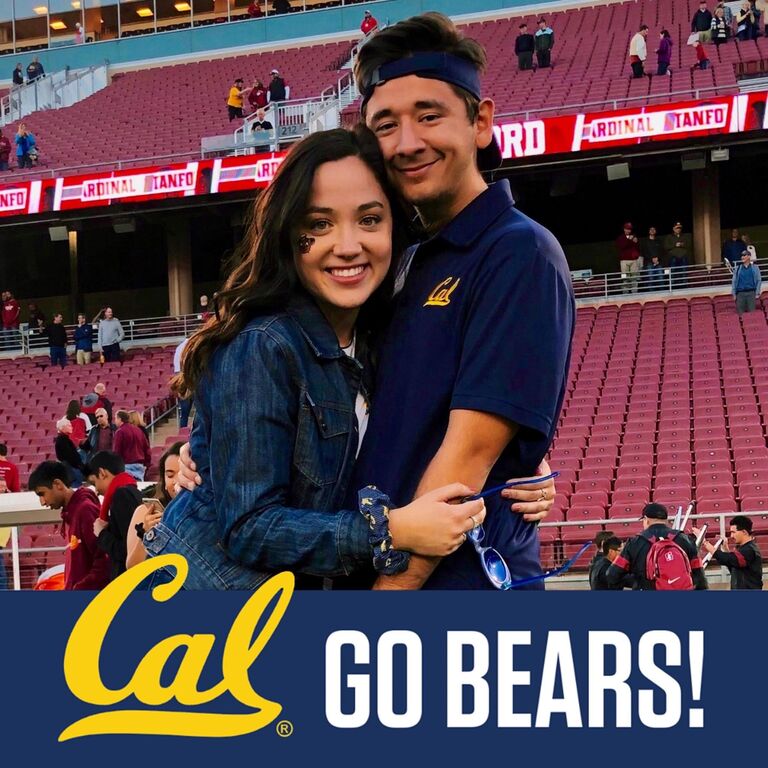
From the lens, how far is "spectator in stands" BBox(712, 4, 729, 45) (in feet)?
83.8

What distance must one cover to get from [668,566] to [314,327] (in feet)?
16.3

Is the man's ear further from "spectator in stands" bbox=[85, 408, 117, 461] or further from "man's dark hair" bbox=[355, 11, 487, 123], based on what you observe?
"spectator in stands" bbox=[85, 408, 117, 461]

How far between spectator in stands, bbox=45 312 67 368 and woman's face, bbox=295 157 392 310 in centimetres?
2006

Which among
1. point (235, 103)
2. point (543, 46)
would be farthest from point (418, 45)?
point (543, 46)

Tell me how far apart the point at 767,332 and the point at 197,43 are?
22.4 m

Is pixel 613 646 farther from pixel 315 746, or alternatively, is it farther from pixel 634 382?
pixel 634 382

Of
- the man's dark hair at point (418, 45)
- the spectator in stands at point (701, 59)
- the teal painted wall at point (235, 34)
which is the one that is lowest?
the man's dark hair at point (418, 45)

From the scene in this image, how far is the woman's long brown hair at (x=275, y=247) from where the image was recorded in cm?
267

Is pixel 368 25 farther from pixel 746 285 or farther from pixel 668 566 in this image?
pixel 668 566

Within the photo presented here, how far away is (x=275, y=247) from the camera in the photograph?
2723 millimetres

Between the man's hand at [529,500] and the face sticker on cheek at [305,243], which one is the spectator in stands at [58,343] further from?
the man's hand at [529,500]

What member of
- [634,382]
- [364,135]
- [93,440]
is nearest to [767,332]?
[634,382]

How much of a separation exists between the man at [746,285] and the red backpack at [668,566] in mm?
11308

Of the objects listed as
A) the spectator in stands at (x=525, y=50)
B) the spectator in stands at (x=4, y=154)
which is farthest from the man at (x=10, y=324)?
the spectator in stands at (x=525, y=50)
